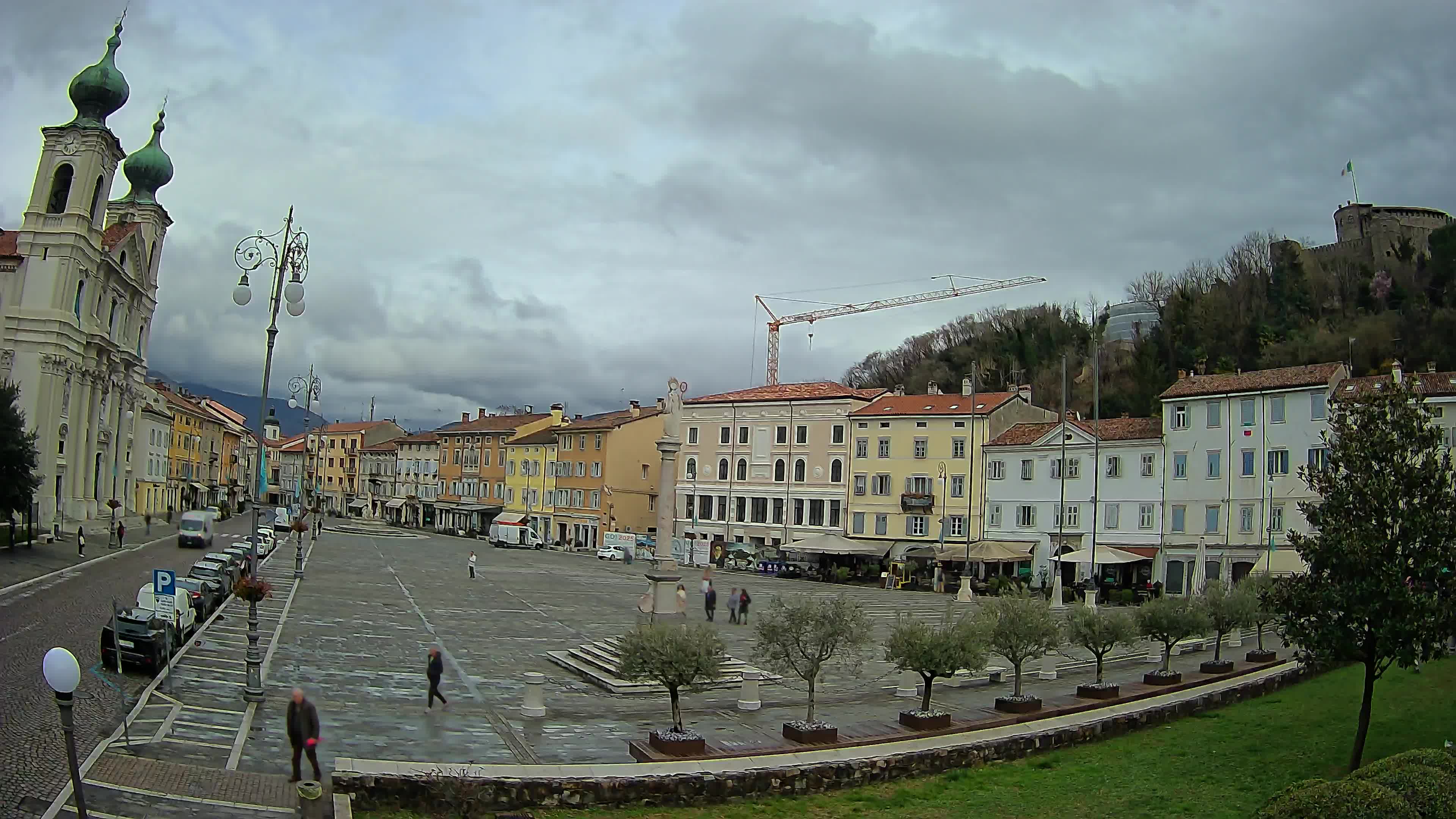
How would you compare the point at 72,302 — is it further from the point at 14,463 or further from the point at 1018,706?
the point at 1018,706

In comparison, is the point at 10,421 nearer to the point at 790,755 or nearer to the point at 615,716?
the point at 615,716

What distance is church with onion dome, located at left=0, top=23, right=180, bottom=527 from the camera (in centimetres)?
6234

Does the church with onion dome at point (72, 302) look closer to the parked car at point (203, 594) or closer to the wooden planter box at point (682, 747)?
the parked car at point (203, 594)

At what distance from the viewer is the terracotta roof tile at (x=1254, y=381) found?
4941cm

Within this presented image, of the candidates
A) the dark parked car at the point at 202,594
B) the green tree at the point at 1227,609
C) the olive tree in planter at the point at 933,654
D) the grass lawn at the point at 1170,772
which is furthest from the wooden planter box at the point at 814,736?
the dark parked car at the point at 202,594

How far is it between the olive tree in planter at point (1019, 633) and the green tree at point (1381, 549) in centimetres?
541

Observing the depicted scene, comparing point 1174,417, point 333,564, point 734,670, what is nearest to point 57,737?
point 734,670

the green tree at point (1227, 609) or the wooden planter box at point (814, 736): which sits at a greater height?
the green tree at point (1227, 609)

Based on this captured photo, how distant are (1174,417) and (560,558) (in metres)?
40.1

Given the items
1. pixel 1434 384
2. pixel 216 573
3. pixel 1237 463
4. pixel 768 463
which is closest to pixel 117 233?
pixel 768 463

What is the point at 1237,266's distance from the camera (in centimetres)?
9769

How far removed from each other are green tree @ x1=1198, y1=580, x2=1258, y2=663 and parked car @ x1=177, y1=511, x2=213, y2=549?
51.7 metres

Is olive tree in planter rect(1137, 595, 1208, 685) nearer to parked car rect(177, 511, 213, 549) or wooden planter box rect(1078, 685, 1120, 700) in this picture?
wooden planter box rect(1078, 685, 1120, 700)

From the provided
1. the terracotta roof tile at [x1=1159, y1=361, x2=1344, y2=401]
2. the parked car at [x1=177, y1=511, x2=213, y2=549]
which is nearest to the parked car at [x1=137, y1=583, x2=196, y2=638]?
the parked car at [x1=177, y1=511, x2=213, y2=549]
